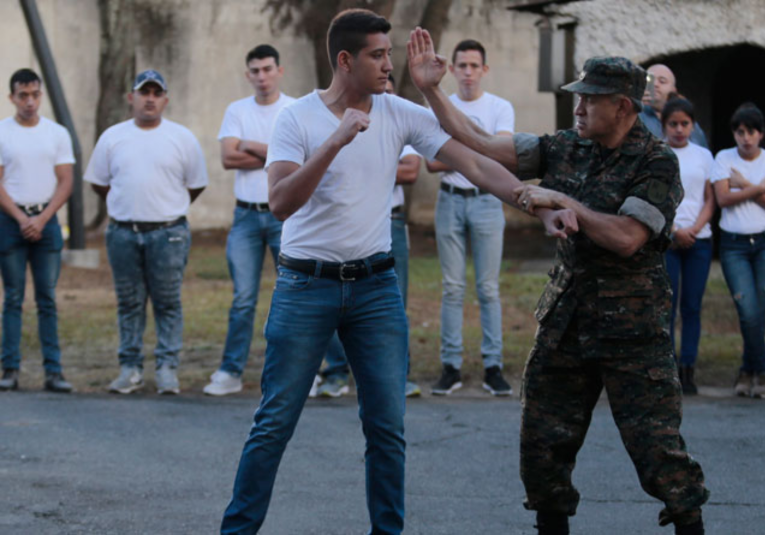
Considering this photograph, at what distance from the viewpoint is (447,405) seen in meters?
8.30

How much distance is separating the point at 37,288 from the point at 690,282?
4.69 metres

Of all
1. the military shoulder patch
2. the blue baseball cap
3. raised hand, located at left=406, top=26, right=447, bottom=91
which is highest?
raised hand, located at left=406, top=26, right=447, bottom=91

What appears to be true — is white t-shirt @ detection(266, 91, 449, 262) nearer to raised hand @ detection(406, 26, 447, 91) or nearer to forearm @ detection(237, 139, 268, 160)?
raised hand @ detection(406, 26, 447, 91)

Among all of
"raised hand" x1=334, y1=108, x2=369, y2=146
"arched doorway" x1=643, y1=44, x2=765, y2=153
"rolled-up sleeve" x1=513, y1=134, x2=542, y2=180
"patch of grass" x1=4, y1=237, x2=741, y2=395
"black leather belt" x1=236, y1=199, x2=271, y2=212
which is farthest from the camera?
"arched doorway" x1=643, y1=44, x2=765, y2=153

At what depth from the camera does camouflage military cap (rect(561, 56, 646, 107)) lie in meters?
4.48

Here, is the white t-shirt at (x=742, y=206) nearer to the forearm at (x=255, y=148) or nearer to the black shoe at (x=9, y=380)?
the forearm at (x=255, y=148)

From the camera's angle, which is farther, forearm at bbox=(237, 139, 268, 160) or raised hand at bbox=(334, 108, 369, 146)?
forearm at bbox=(237, 139, 268, 160)

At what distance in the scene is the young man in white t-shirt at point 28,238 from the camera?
28.4 ft

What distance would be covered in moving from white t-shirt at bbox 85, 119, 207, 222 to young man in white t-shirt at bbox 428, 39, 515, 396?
1.85 metres

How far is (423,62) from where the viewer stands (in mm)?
4793

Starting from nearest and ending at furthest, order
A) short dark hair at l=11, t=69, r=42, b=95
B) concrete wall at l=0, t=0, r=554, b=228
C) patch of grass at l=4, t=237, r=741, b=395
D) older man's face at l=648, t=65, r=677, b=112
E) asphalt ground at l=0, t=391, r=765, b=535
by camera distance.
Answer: asphalt ground at l=0, t=391, r=765, b=535 → short dark hair at l=11, t=69, r=42, b=95 → older man's face at l=648, t=65, r=677, b=112 → patch of grass at l=4, t=237, r=741, b=395 → concrete wall at l=0, t=0, r=554, b=228

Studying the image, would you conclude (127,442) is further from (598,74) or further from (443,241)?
(598,74)

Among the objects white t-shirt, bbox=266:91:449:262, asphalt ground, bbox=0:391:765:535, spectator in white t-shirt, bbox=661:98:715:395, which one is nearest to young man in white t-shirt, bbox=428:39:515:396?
asphalt ground, bbox=0:391:765:535

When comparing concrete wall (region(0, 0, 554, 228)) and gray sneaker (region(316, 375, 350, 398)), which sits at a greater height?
concrete wall (region(0, 0, 554, 228))
